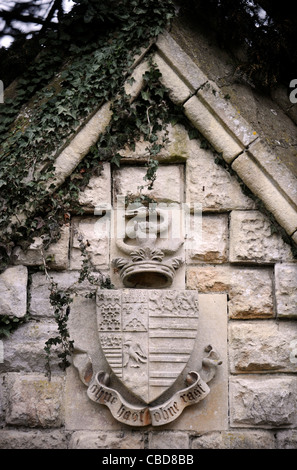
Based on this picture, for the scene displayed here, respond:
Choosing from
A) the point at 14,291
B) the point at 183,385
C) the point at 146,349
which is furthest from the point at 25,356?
the point at 183,385

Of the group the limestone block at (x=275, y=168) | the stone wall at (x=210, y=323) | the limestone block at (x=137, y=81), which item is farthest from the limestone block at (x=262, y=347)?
the limestone block at (x=137, y=81)

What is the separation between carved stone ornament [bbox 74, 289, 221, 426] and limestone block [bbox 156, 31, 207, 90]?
4.59 feet

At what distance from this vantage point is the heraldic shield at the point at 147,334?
377 centimetres

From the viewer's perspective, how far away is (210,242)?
13.7ft

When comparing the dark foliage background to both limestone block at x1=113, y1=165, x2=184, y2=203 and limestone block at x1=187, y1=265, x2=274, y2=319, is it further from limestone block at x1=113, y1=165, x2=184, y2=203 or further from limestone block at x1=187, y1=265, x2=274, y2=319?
limestone block at x1=187, y1=265, x2=274, y2=319

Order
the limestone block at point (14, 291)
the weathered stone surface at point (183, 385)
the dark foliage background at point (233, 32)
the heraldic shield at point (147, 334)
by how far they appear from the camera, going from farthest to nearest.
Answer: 1. the dark foliage background at point (233, 32)
2. the limestone block at point (14, 291)
3. the weathered stone surface at point (183, 385)
4. the heraldic shield at point (147, 334)

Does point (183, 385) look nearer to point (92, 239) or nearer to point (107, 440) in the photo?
point (107, 440)

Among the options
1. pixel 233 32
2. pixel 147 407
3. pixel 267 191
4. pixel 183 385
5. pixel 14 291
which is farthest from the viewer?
pixel 233 32

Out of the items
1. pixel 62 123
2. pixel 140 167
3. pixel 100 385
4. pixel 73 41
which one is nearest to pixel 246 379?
pixel 100 385

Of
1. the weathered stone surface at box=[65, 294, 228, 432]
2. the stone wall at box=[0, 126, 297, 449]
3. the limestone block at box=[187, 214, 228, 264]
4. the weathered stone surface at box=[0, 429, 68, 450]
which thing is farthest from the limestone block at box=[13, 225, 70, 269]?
the weathered stone surface at box=[0, 429, 68, 450]

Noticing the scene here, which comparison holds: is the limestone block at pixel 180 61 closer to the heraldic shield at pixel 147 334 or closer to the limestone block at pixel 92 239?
the limestone block at pixel 92 239

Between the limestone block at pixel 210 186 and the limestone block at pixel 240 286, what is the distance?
16.3 inches

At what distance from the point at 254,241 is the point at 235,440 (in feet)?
4.02

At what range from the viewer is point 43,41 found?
454 cm
